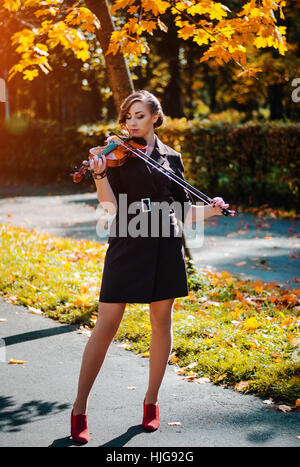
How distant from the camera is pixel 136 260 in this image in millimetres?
3381

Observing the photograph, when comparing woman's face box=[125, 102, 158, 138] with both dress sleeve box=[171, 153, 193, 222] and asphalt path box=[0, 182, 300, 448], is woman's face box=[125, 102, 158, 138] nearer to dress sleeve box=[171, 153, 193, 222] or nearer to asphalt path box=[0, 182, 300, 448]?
dress sleeve box=[171, 153, 193, 222]

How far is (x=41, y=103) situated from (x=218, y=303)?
2668 cm

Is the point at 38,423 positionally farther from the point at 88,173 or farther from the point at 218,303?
the point at 218,303

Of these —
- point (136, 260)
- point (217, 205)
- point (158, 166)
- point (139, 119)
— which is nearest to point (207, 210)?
point (217, 205)

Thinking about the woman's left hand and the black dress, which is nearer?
the black dress

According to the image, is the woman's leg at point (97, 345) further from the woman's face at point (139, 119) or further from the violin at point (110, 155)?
the woman's face at point (139, 119)

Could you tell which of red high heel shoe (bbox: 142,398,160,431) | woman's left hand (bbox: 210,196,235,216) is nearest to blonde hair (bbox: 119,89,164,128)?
woman's left hand (bbox: 210,196,235,216)

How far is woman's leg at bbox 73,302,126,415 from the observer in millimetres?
3363

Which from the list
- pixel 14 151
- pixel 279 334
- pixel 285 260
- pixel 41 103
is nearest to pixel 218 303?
pixel 279 334

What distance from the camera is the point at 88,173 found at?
10.6ft

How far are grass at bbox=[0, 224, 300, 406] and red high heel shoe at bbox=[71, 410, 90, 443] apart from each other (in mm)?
1164

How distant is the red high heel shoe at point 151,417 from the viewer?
3.52m

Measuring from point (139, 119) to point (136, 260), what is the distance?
0.79 meters

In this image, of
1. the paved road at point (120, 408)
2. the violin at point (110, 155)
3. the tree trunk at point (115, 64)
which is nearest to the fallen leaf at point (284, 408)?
the paved road at point (120, 408)
